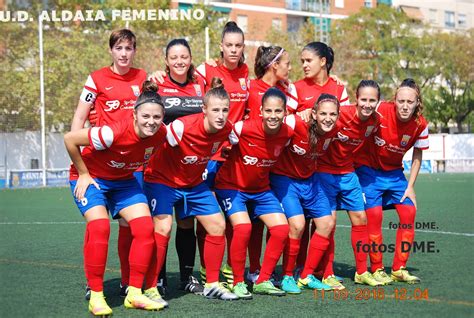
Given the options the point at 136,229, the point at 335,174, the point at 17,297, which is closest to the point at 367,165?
the point at 335,174

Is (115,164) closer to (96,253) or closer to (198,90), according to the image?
(96,253)

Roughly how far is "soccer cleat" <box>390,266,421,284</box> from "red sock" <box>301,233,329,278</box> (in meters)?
0.79

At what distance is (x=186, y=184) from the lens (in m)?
6.38

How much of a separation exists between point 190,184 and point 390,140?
2.11 m

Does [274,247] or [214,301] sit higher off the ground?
[274,247]

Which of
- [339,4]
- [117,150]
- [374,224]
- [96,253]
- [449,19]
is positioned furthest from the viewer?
[449,19]

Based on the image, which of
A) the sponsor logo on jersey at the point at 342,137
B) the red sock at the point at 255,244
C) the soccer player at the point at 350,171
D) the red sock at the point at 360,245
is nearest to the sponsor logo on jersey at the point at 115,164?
the red sock at the point at 255,244

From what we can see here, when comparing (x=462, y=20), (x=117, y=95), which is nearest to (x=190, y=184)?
(x=117, y=95)

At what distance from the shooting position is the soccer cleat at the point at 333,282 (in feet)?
21.7

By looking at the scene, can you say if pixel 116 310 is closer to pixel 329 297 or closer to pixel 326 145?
pixel 329 297

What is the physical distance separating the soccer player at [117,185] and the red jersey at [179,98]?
1.78ft

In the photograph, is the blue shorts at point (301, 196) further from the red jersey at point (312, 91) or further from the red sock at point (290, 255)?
the red jersey at point (312, 91)

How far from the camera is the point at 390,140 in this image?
23.5 feet

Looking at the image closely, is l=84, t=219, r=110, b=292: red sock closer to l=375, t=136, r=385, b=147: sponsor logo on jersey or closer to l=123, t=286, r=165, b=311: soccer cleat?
l=123, t=286, r=165, b=311: soccer cleat
